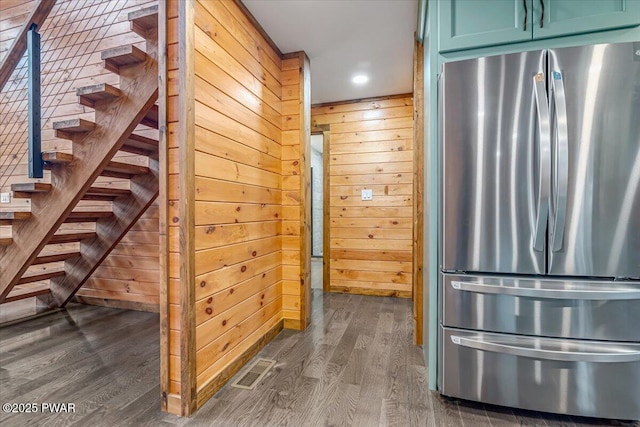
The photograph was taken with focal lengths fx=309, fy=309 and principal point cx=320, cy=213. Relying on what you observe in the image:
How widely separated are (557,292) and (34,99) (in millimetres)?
3403

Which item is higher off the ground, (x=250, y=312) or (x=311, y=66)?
(x=311, y=66)

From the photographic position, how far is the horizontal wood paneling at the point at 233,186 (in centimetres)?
170

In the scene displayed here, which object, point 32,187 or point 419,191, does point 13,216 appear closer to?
point 32,187

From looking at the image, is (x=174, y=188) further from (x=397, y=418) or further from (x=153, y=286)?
(x=153, y=286)

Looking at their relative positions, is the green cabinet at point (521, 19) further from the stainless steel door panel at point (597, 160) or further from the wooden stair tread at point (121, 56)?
the wooden stair tread at point (121, 56)

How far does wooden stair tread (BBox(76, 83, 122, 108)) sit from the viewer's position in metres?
1.90

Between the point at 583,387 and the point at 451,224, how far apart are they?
0.96 meters

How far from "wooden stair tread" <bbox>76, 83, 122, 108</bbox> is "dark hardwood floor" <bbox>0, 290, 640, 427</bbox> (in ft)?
5.84

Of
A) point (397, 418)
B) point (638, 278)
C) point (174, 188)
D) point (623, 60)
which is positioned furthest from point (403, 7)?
point (397, 418)

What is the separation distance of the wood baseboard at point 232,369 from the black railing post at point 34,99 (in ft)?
5.86

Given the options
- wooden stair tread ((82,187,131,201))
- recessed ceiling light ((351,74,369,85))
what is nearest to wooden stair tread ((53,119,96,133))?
wooden stair tread ((82,187,131,201))

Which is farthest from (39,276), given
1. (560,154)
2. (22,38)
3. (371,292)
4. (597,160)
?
(597,160)

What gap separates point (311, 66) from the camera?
306 centimetres

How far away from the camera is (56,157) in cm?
205
